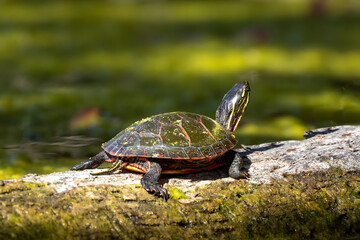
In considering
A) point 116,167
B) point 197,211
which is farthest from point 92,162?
point 197,211

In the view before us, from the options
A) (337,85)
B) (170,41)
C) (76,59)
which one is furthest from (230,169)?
(170,41)

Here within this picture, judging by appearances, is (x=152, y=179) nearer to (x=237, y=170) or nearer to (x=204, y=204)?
(x=204, y=204)

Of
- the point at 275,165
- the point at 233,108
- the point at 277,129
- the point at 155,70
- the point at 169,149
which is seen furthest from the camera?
the point at 155,70

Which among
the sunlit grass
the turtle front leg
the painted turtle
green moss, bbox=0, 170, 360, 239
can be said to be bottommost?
the sunlit grass

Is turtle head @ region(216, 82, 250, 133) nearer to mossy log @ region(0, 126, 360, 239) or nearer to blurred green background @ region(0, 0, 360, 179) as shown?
mossy log @ region(0, 126, 360, 239)

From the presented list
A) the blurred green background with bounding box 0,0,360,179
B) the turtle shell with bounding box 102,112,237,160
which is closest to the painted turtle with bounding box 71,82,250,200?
the turtle shell with bounding box 102,112,237,160

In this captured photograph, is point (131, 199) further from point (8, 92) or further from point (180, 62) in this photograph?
point (180, 62)

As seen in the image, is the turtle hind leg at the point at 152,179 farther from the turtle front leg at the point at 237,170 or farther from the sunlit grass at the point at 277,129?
the sunlit grass at the point at 277,129

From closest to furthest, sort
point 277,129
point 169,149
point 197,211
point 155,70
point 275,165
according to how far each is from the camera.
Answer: point 197,211 → point 169,149 → point 275,165 → point 277,129 → point 155,70
